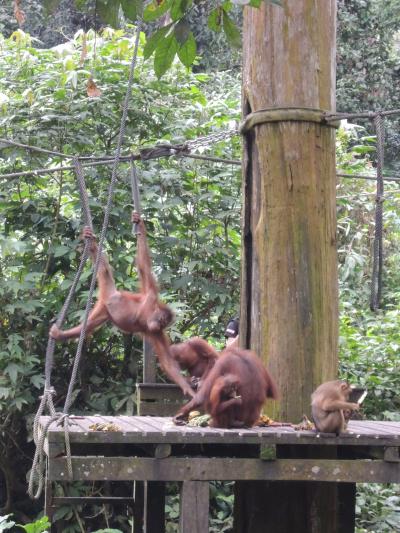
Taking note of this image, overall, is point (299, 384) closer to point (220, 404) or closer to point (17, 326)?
point (220, 404)

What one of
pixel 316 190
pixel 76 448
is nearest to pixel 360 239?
pixel 316 190

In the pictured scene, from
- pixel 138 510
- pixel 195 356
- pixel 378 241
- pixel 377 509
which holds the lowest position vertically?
pixel 377 509

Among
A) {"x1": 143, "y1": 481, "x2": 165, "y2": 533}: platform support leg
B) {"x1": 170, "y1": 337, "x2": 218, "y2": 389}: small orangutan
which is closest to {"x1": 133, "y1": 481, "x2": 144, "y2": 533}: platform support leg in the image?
{"x1": 143, "y1": 481, "x2": 165, "y2": 533}: platform support leg

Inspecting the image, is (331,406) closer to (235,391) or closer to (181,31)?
(235,391)

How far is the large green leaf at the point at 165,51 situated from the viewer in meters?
2.27

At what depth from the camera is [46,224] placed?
6.41 meters

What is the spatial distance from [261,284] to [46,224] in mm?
2595

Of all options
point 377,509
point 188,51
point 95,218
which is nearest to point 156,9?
point 188,51

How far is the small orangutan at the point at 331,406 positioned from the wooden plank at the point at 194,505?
0.57 meters

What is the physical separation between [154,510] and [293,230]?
1.98 m

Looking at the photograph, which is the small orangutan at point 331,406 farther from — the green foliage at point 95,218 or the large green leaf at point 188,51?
the green foliage at point 95,218

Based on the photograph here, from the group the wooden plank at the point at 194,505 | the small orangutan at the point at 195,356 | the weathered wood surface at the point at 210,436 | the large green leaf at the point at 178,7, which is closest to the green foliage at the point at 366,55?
the small orangutan at the point at 195,356

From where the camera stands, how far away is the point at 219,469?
141 inches

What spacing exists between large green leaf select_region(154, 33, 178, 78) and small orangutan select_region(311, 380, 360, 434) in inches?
73.5
